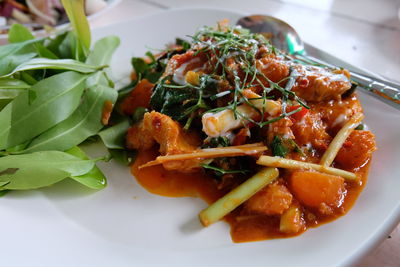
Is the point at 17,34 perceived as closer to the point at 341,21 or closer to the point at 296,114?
the point at 296,114

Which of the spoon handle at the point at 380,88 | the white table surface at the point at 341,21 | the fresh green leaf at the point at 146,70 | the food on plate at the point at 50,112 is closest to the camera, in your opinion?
the food on plate at the point at 50,112

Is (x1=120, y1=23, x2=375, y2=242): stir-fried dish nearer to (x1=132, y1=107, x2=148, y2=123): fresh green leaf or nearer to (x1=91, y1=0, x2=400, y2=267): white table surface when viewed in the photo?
(x1=132, y1=107, x2=148, y2=123): fresh green leaf

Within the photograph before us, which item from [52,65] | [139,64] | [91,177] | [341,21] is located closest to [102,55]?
[139,64]

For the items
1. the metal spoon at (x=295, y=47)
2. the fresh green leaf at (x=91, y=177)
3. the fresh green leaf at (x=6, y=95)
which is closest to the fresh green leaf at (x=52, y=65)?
the fresh green leaf at (x=6, y=95)

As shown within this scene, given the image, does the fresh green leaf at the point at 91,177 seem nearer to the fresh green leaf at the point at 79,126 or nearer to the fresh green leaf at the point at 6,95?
the fresh green leaf at the point at 79,126

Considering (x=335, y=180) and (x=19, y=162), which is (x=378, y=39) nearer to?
(x=335, y=180)

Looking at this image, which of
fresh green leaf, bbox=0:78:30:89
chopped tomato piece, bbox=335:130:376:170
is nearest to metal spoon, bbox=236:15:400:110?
chopped tomato piece, bbox=335:130:376:170

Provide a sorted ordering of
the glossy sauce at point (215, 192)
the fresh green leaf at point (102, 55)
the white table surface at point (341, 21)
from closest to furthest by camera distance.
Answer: the glossy sauce at point (215, 192) → the fresh green leaf at point (102, 55) → the white table surface at point (341, 21)
